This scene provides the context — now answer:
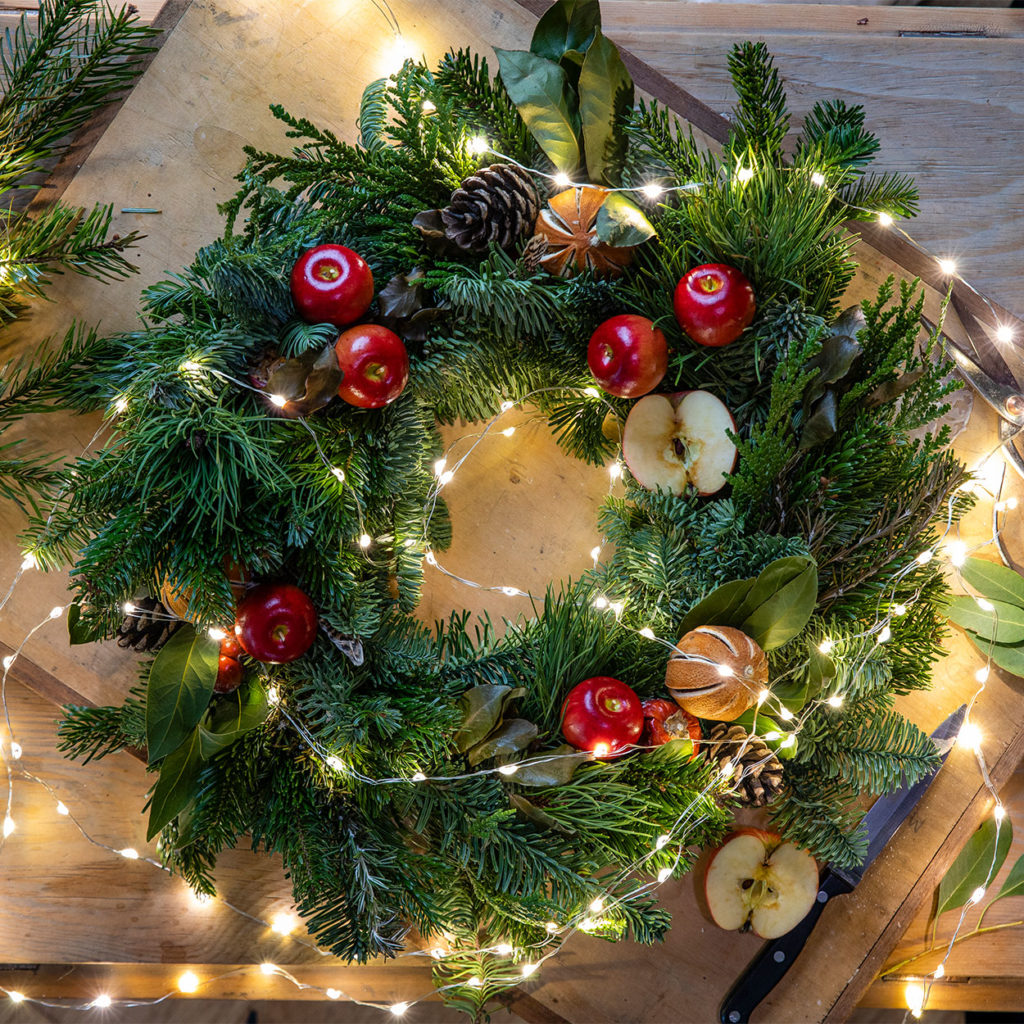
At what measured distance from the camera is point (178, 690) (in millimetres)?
850

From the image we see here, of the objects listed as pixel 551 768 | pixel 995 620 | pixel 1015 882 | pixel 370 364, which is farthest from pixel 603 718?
pixel 1015 882

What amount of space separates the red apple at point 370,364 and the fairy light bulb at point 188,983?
0.76 m

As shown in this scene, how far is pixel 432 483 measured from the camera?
104 centimetres

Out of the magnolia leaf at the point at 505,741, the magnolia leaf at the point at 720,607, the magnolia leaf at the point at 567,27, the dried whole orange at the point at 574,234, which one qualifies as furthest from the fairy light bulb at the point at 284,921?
the magnolia leaf at the point at 567,27

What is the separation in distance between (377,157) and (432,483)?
1.17 feet

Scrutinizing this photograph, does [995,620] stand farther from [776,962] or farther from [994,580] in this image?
[776,962]

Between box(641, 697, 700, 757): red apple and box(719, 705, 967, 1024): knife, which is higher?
box(641, 697, 700, 757): red apple

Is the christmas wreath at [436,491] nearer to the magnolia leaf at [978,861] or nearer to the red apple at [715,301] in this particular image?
the red apple at [715,301]

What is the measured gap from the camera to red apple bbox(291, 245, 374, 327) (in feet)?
2.80

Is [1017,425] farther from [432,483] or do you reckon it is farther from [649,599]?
[432,483]

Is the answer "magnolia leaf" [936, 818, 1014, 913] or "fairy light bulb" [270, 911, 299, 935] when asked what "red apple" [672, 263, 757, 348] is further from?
"fairy light bulb" [270, 911, 299, 935]

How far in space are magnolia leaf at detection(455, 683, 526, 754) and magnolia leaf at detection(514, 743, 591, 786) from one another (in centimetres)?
5

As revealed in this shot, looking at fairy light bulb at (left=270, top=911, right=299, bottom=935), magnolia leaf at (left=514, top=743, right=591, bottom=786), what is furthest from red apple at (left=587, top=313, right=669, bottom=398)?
fairy light bulb at (left=270, top=911, right=299, bottom=935)

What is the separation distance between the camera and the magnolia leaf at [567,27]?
926 mm
